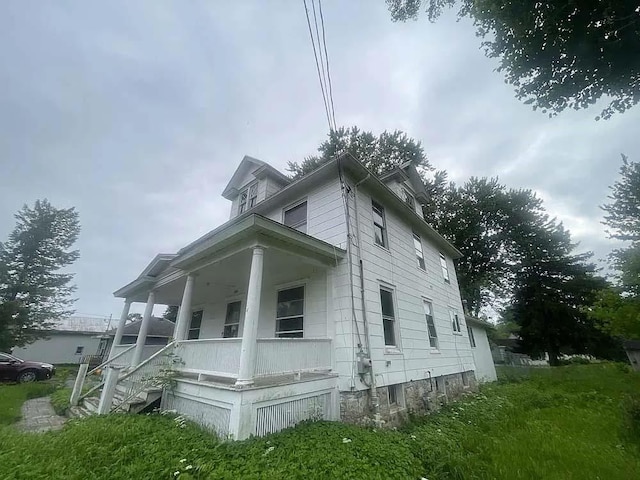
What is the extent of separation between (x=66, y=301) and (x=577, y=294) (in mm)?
48373

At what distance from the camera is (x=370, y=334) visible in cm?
619

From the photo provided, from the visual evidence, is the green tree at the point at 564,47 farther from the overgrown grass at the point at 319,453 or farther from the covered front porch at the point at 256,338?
the overgrown grass at the point at 319,453

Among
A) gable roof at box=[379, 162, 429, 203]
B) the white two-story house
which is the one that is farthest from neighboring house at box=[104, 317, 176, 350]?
gable roof at box=[379, 162, 429, 203]

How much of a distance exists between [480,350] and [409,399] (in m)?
11.9

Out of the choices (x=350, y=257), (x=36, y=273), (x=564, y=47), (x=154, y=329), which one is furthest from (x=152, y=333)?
(x=564, y=47)

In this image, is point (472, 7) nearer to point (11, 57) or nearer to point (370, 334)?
point (370, 334)

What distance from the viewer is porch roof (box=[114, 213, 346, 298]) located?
5258 mm

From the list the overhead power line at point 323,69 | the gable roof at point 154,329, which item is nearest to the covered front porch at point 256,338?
the overhead power line at point 323,69

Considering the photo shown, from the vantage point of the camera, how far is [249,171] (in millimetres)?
11648

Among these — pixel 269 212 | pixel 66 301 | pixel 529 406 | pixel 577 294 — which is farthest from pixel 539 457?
pixel 66 301

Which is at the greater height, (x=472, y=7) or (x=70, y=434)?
(x=472, y=7)

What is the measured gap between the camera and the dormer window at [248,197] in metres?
10.8

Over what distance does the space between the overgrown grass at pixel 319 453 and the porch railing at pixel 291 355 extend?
0.98 m

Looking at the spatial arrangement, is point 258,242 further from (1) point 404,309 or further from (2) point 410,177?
(2) point 410,177
